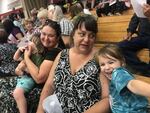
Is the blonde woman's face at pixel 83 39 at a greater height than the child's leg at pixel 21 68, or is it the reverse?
the blonde woman's face at pixel 83 39

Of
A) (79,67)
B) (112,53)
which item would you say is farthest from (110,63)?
(79,67)

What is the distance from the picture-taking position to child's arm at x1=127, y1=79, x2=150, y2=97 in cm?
153

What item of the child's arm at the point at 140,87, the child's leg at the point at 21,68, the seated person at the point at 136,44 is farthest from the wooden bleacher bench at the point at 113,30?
the child's arm at the point at 140,87

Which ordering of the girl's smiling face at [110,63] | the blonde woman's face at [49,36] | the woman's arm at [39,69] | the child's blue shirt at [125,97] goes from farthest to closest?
1. the blonde woman's face at [49,36]
2. the woman's arm at [39,69]
3. the girl's smiling face at [110,63]
4. the child's blue shirt at [125,97]

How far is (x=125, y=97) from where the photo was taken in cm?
187

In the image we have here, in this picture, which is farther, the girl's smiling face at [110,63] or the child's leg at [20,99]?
the child's leg at [20,99]

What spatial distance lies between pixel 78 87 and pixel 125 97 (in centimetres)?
53

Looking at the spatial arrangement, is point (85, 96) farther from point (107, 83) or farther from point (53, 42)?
point (53, 42)

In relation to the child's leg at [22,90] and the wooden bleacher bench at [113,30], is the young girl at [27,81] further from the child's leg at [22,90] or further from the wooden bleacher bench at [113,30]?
the wooden bleacher bench at [113,30]

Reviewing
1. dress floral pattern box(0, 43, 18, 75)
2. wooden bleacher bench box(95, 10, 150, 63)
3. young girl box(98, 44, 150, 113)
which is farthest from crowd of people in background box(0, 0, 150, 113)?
wooden bleacher bench box(95, 10, 150, 63)

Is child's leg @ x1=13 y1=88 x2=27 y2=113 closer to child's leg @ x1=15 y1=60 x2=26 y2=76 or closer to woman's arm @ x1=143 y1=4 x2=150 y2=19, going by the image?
child's leg @ x1=15 y1=60 x2=26 y2=76

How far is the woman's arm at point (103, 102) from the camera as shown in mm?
2223

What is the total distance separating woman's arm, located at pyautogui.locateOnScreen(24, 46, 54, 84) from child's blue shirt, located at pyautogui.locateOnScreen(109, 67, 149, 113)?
0.95 m

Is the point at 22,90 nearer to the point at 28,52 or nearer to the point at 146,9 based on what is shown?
the point at 28,52
